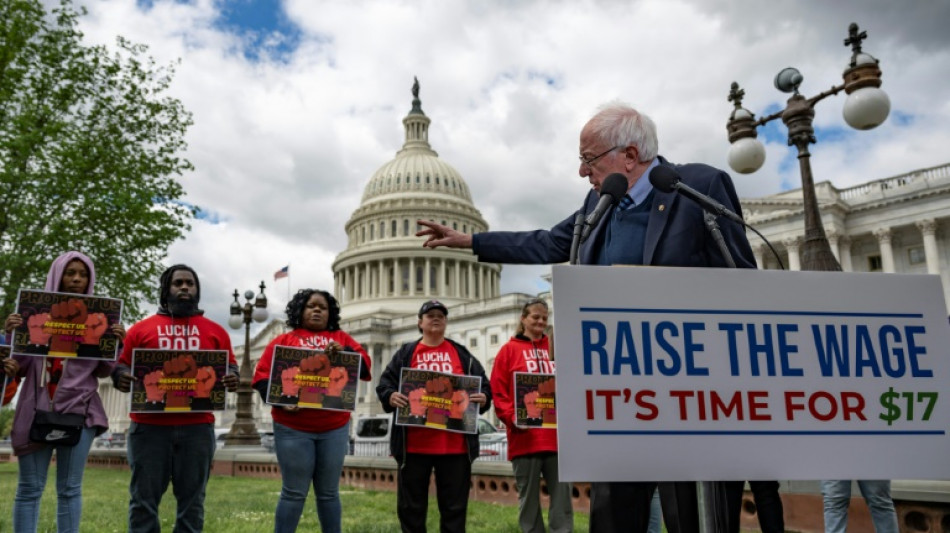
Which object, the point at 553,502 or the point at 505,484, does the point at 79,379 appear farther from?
the point at 505,484

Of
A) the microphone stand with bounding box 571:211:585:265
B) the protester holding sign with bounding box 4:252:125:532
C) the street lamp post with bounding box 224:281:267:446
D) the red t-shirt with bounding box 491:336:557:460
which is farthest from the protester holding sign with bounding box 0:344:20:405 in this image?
the street lamp post with bounding box 224:281:267:446

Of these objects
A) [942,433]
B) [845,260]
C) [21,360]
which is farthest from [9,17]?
[845,260]

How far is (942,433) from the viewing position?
2.54m

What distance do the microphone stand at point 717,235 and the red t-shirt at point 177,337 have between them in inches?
160

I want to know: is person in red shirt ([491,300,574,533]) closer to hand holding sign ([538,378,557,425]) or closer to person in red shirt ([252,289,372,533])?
hand holding sign ([538,378,557,425])

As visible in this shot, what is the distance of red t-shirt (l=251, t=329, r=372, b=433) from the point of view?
19.3 ft

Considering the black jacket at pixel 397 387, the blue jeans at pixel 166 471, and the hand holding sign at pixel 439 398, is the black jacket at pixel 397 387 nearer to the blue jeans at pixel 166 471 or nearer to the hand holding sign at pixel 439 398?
the hand holding sign at pixel 439 398

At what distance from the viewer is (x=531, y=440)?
6.55 metres

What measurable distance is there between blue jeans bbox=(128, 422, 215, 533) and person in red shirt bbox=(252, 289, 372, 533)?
0.58m

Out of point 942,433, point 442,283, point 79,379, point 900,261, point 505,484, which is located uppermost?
point 442,283

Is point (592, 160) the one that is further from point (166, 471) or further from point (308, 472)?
point (166, 471)

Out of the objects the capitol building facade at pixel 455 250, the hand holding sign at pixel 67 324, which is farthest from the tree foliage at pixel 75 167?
the capitol building facade at pixel 455 250

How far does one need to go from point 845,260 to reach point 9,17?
51.6 m

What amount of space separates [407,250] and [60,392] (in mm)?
87894
